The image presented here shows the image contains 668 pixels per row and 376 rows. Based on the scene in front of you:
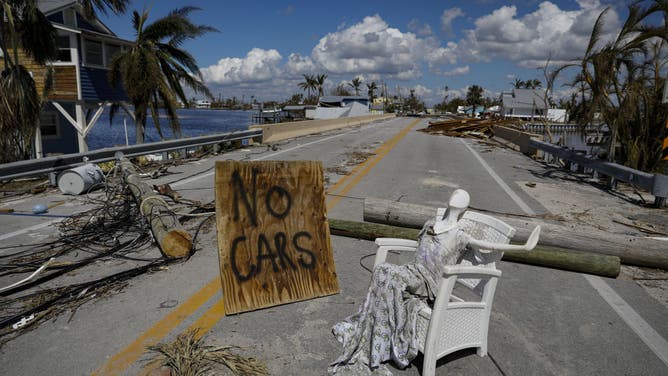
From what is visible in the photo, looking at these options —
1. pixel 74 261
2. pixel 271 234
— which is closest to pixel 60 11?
pixel 74 261

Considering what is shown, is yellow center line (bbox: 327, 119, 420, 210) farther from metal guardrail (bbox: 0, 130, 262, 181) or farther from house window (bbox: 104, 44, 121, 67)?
house window (bbox: 104, 44, 121, 67)

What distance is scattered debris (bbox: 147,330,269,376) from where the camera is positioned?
10.1 ft

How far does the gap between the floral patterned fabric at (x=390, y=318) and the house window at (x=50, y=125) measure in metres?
25.8

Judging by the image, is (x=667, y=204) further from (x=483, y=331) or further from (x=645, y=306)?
(x=483, y=331)

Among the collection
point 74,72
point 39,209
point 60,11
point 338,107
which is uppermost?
point 60,11

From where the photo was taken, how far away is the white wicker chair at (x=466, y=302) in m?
3.06

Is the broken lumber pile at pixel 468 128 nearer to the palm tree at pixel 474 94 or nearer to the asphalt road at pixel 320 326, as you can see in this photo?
the asphalt road at pixel 320 326

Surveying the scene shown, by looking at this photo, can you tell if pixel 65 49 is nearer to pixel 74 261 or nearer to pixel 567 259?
→ pixel 74 261

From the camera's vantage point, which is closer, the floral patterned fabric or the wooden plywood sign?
the floral patterned fabric

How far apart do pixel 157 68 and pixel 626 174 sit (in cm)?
2085

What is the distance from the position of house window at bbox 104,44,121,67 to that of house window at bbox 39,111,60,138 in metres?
4.35

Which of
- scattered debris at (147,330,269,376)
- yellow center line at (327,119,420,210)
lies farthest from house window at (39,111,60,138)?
scattered debris at (147,330,269,376)

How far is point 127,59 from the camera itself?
21562 mm

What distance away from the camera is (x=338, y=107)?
72.6 m
